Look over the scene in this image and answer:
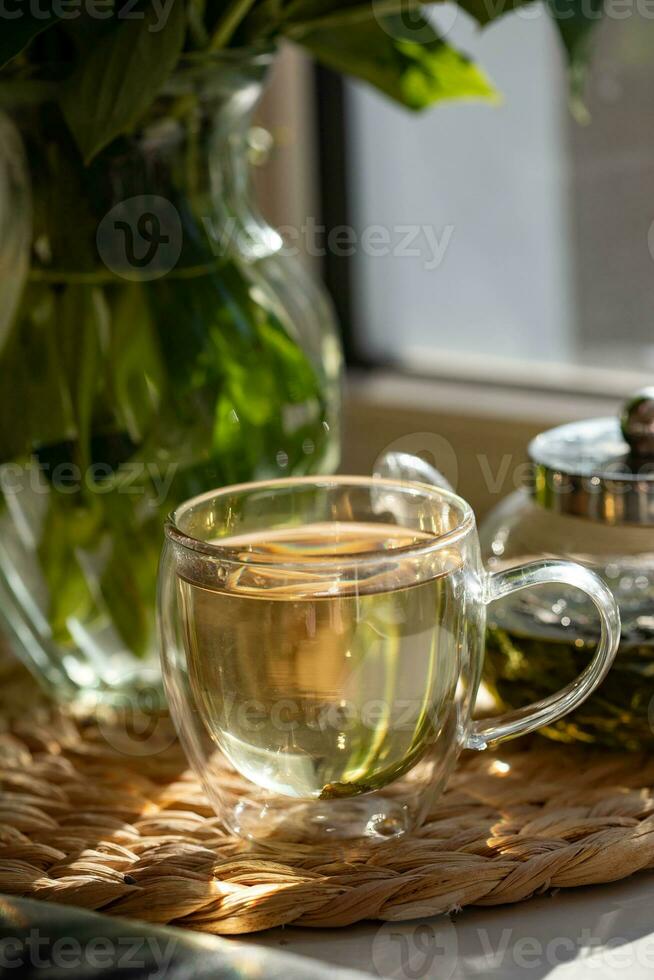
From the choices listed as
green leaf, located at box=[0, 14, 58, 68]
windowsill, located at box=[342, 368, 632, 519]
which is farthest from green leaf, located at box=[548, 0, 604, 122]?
windowsill, located at box=[342, 368, 632, 519]

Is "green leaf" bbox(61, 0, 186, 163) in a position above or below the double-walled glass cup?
above

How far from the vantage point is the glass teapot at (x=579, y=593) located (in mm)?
461

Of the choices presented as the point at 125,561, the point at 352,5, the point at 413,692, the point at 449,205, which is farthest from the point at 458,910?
the point at 449,205

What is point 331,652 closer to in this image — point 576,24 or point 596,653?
point 596,653

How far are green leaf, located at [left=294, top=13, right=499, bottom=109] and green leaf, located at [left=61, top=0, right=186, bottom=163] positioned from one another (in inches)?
4.0

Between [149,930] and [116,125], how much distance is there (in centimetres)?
25

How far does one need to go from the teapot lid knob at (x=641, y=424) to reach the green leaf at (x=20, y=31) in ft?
0.77

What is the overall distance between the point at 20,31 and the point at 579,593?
272mm

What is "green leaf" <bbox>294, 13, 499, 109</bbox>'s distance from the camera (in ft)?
1.83

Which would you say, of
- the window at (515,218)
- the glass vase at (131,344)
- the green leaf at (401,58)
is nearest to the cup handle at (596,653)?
the glass vase at (131,344)

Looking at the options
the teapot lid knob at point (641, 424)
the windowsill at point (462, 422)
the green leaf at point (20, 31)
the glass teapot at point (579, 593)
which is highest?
the green leaf at point (20, 31)

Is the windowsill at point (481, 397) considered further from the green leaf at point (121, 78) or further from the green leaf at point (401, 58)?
the green leaf at point (121, 78)

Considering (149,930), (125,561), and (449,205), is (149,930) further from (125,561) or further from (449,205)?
(449,205)

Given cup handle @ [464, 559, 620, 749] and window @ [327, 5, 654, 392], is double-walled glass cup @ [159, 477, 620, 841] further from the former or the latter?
window @ [327, 5, 654, 392]
